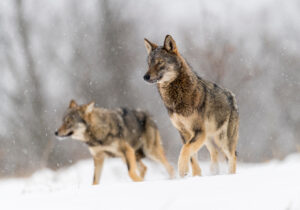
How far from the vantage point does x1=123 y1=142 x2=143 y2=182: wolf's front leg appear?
24.4ft

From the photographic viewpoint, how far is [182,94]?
479 cm

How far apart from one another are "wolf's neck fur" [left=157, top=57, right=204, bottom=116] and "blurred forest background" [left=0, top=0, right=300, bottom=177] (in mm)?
9530

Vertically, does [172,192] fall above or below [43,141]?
above

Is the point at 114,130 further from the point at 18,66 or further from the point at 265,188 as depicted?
the point at 18,66

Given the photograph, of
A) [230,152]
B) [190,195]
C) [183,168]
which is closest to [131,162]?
[230,152]

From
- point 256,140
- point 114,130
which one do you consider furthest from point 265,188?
Answer: point 256,140

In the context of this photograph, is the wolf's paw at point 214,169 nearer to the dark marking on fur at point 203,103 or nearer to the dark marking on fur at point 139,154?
the dark marking on fur at point 203,103

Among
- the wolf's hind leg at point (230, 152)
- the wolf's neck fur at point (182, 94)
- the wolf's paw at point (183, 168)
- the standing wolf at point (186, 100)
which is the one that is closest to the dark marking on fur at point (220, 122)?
the standing wolf at point (186, 100)

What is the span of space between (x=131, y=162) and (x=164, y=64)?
3.16 meters

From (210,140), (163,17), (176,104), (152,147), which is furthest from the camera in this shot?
(163,17)

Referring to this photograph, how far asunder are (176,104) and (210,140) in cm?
106

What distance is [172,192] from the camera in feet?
9.96

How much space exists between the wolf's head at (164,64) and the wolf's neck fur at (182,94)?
7 cm

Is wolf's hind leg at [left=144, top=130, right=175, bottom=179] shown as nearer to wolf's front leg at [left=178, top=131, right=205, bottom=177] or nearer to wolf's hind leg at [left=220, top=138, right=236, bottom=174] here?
wolf's hind leg at [left=220, top=138, right=236, bottom=174]
